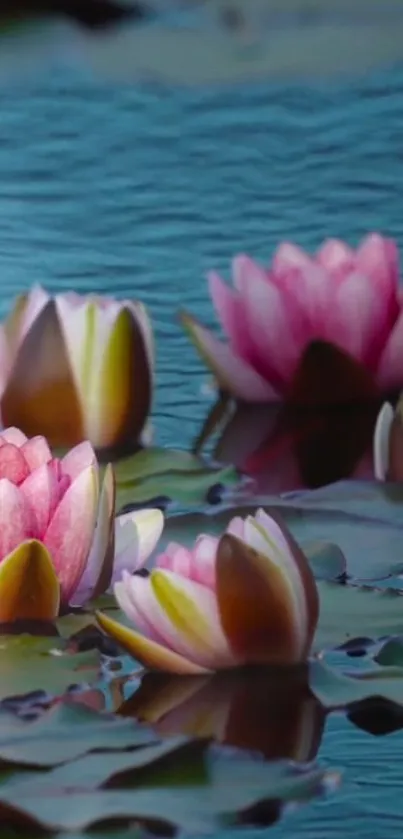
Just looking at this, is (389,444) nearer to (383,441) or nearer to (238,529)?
(383,441)

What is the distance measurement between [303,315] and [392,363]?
68 millimetres

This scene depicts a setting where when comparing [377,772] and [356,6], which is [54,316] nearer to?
[377,772]

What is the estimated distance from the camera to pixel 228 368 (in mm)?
1427

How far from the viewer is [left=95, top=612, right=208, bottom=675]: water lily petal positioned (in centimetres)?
95

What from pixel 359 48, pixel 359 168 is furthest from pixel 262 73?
pixel 359 168

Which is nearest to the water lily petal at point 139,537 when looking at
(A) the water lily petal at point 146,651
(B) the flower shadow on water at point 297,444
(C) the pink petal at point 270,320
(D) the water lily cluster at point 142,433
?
(D) the water lily cluster at point 142,433

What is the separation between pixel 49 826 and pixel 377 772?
157 mm

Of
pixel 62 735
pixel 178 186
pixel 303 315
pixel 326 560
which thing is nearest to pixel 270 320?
pixel 303 315

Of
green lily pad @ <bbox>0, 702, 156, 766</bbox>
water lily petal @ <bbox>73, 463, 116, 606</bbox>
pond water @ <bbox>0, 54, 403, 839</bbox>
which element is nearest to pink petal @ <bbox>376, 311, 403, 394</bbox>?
pond water @ <bbox>0, 54, 403, 839</bbox>

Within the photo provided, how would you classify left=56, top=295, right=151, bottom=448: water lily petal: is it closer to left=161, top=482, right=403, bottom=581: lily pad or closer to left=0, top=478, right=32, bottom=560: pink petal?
left=161, top=482, right=403, bottom=581: lily pad

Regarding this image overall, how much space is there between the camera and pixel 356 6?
399cm

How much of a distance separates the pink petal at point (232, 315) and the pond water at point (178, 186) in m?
0.06

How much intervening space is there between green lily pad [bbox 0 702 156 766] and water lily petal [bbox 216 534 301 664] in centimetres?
8

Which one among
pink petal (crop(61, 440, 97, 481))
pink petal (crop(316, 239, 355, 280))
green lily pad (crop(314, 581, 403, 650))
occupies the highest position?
pink petal (crop(316, 239, 355, 280))
